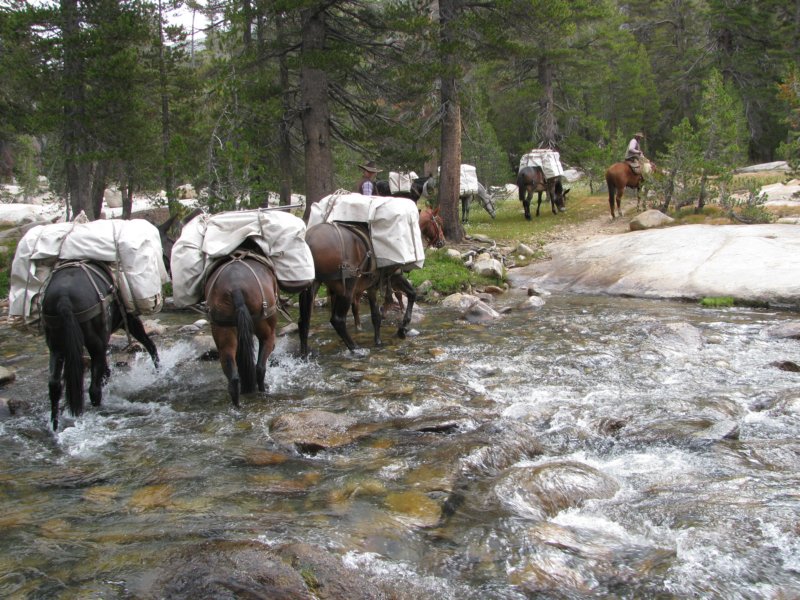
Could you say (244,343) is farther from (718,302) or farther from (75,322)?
(718,302)

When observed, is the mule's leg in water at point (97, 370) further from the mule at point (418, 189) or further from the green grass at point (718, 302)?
the mule at point (418, 189)

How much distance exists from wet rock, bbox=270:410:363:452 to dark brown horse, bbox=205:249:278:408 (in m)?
0.84

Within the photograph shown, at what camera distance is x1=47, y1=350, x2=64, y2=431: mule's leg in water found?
645cm

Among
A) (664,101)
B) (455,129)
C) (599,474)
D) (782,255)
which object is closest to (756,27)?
(664,101)

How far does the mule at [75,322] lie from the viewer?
6309 mm

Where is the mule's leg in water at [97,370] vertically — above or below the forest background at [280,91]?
below


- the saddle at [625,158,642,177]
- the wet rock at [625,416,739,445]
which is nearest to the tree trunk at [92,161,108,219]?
the saddle at [625,158,642,177]

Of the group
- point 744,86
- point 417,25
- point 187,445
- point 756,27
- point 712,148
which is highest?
point 756,27

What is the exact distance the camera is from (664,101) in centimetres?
4256

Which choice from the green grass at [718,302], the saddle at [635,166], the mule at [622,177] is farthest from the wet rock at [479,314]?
the saddle at [635,166]

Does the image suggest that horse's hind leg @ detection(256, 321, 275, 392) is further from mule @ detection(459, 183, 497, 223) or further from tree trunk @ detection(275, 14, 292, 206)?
mule @ detection(459, 183, 497, 223)

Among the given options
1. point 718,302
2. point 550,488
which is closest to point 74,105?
point 718,302

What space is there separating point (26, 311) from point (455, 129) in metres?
12.5

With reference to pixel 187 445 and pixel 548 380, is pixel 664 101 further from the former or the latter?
pixel 187 445
